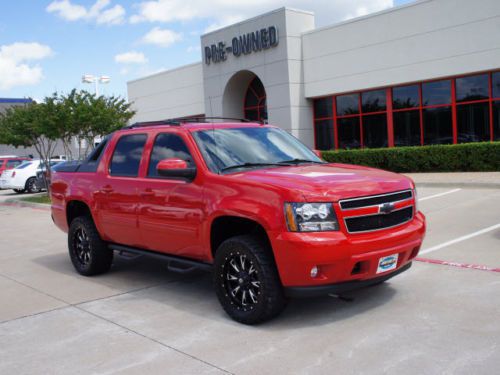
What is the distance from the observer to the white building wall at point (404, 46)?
2014 centimetres

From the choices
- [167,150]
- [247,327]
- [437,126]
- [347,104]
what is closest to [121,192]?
[167,150]

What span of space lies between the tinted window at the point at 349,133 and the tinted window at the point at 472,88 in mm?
4901

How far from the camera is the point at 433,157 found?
2025 cm

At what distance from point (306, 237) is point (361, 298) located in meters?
1.40

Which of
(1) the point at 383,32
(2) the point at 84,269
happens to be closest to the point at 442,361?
(2) the point at 84,269

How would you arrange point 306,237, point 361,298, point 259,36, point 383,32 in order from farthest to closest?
point 259,36 → point 383,32 → point 361,298 → point 306,237

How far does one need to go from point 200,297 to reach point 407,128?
18.7 m

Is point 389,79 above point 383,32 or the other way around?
the other way around

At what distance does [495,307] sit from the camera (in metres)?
5.21

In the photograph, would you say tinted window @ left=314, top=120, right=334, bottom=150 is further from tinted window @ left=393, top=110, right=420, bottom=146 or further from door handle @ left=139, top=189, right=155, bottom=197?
door handle @ left=139, top=189, right=155, bottom=197

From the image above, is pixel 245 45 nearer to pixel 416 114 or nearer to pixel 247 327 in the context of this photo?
pixel 416 114

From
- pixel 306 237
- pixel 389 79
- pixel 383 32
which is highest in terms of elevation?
pixel 383 32

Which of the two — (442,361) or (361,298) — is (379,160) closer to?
(361,298)

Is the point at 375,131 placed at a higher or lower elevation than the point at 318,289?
higher
